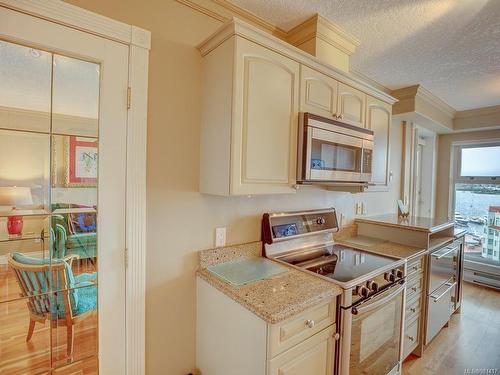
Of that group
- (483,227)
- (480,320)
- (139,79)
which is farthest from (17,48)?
(483,227)

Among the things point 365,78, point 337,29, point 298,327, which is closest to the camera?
point 298,327

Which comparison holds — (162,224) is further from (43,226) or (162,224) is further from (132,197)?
(43,226)

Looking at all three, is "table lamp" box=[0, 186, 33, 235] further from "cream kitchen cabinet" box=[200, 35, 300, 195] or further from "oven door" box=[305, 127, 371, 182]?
"oven door" box=[305, 127, 371, 182]

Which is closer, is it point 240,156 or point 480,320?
point 240,156

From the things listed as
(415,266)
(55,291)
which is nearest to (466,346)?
(415,266)

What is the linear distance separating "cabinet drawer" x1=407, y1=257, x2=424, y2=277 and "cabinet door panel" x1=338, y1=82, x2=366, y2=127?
1.11m

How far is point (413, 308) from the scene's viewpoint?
1993mm

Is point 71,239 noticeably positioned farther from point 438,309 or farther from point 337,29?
point 438,309

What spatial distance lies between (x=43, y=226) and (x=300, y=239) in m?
1.48

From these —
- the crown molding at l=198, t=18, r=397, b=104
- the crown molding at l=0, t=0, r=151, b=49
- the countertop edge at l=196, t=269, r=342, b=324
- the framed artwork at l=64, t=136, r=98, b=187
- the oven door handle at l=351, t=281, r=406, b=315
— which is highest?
the crown molding at l=198, t=18, r=397, b=104

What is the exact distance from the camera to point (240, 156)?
124cm

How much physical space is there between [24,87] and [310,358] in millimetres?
1677

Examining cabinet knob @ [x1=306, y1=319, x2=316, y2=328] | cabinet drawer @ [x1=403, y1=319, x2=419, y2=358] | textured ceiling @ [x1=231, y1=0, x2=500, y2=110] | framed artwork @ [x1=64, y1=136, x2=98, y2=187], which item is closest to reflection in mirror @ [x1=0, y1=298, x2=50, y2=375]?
framed artwork @ [x1=64, y1=136, x2=98, y2=187]

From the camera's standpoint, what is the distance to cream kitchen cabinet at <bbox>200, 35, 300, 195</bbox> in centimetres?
122
